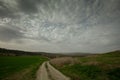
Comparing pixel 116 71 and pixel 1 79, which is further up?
pixel 116 71

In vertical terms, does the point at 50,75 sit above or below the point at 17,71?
above

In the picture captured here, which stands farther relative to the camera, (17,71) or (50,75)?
(17,71)

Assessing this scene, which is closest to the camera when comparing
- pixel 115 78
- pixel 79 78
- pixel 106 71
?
pixel 115 78

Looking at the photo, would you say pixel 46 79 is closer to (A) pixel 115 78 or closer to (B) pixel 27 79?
(B) pixel 27 79

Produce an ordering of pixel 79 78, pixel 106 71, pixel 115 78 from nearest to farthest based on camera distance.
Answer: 1. pixel 115 78
2. pixel 79 78
3. pixel 106 71

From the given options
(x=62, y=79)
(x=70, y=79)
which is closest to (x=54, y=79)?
(x=62, y=79)

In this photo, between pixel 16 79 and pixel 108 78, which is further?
pixel 16 79

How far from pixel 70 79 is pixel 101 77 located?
4.08 meters

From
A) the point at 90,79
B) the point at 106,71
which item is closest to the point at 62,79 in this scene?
the point at 90,79

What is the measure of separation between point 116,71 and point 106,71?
1.34m

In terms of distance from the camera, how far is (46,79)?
1698 centimetres

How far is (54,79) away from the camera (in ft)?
55.5

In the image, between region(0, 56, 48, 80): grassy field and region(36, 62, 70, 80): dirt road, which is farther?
region(0, 56, 48, 80): grassy field

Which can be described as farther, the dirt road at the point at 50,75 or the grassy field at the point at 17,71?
the grassy field at the point at 17,71
